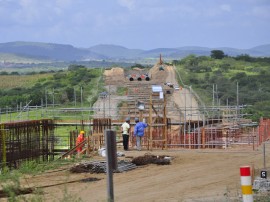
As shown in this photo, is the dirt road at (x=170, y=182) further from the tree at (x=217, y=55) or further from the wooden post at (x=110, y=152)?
the tree at (x=217, y=55)

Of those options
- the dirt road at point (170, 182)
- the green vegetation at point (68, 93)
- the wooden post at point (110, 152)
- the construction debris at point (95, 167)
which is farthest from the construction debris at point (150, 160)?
the green vegetation at point (68, 93)

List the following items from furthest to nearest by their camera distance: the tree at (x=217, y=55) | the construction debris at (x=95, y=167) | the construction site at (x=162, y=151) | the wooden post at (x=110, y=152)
Answer: the tree at (x=217, y=55) < the construction debris at (x=95, y=167) < the construction site at (x=162, y=151) < the wooden post at (x=110, y=152)

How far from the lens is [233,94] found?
206 ft

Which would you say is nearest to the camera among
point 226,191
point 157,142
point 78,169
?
point 226,191

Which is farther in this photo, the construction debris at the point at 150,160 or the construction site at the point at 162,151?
the construction debris at the point at 150,160

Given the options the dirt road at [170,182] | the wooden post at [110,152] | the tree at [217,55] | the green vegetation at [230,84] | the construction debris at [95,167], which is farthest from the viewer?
the tree at [217,55]

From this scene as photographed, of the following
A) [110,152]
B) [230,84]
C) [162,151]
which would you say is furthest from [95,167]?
[230,84]

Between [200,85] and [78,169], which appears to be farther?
[200,85]

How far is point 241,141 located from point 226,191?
55.3ft

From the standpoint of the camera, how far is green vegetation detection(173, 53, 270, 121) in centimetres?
5814

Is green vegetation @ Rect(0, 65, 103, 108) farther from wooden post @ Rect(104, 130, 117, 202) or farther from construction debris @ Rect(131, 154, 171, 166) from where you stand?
wooden post @ Rect(104, 130, 117, 202)

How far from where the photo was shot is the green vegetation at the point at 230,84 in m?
58.1

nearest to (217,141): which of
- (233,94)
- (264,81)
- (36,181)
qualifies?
(36,181)

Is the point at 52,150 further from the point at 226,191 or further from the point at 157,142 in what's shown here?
the point at 226,191
